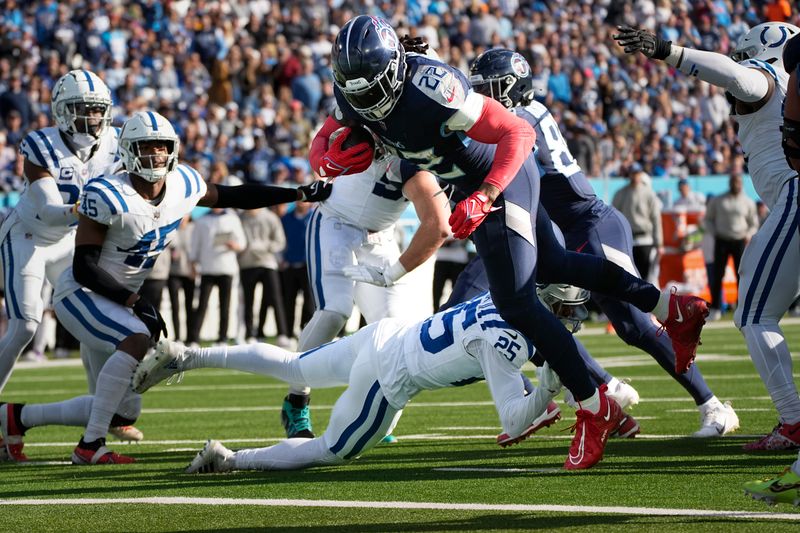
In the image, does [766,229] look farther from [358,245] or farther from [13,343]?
[13,343]

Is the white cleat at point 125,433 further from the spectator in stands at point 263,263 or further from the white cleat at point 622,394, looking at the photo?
the spectator in stands at point 263,263

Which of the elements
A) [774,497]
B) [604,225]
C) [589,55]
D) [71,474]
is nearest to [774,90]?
[604,225]

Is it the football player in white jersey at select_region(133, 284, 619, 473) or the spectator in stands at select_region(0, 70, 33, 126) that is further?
the spectator in stands at select_region(0, 70, 33, 126)

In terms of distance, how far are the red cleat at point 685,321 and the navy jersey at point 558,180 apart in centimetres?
94

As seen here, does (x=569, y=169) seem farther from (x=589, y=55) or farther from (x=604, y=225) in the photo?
(x=589, y=55)

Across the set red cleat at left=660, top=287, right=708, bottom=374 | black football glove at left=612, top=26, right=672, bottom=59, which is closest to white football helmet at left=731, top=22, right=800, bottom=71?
black football glove at left=612, top=26, right=672, bottom=59

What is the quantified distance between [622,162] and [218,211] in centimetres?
773

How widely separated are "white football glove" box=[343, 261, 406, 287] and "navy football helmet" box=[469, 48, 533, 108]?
1.10 m

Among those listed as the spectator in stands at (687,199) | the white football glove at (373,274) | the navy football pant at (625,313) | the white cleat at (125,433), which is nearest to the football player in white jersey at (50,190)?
the white cleat at (125,433)

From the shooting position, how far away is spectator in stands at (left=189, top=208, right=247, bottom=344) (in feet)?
45.4

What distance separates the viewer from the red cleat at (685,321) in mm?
5429

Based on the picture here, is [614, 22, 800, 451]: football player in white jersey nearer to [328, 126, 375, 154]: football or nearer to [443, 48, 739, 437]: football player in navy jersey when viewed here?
[443, 48, 739, 437]: football player in navy jersey

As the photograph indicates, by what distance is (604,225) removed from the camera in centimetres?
636

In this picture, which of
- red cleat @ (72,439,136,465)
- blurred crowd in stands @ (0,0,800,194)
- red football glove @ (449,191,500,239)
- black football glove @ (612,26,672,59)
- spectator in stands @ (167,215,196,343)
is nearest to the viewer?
red football glove @ (449,191,500,239)
